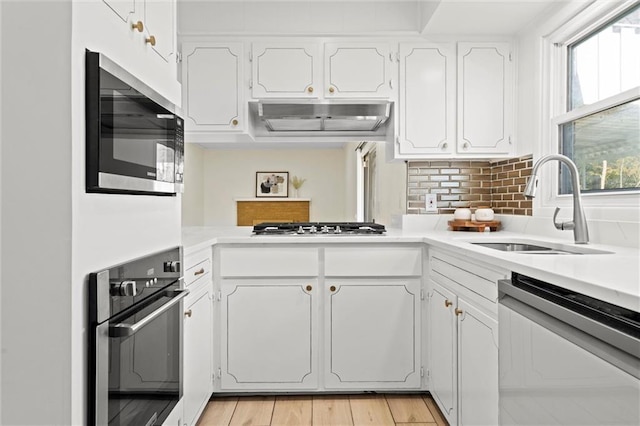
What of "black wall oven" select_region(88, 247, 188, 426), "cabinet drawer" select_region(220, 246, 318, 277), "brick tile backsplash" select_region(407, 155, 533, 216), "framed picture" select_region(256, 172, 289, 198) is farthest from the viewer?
"framed picture" select_region(256, 172, 289, 198)

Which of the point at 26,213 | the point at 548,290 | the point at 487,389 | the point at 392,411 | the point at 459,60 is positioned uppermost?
the point at 459,60

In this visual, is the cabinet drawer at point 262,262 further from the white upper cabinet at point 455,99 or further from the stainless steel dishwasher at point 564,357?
the stainless steel dishwasher at point 564,357

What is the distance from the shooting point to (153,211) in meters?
1.47

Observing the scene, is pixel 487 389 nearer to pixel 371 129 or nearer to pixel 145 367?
pixel 145 367

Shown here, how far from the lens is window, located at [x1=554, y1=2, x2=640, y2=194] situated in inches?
80.9

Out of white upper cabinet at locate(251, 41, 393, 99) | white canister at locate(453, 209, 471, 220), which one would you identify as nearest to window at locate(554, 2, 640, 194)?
white canister at locate(453, 209, 471, 220)

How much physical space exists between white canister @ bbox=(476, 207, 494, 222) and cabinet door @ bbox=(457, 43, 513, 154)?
35 centimetres

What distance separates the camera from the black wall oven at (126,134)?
3.46 ft

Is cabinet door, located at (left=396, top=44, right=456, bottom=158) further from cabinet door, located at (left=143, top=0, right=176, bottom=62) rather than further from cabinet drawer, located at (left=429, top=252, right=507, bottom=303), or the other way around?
cabinet door, located at (left=143, top=0, right=176, bottom=62)

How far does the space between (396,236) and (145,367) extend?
5.21 feet

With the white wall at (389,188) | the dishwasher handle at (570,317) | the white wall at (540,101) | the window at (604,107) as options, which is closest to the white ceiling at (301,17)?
the white wall at (540,101)

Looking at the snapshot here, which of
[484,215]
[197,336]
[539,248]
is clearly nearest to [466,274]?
[539,248]

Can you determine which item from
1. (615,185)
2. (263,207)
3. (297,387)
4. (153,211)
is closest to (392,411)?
(297,387)

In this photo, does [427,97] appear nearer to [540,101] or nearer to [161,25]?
[540,101]
